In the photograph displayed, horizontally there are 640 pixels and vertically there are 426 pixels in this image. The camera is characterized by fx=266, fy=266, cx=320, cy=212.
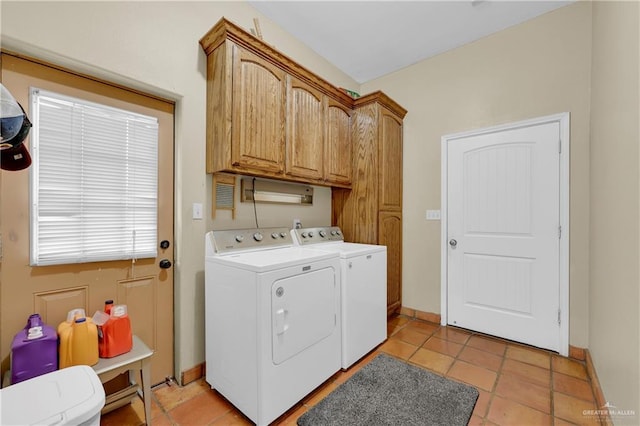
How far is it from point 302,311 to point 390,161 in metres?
1.94

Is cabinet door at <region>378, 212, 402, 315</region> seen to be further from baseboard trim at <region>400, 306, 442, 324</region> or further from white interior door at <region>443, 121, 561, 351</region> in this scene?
white interior door at <region>443, 121, 561, 351</region>

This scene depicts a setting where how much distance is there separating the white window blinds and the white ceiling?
160 centimetres

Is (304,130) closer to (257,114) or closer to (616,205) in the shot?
(257,114)

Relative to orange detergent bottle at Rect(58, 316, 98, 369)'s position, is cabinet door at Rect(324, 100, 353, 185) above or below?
above

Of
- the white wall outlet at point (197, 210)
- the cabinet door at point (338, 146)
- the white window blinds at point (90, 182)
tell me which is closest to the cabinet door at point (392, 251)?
the cabinet door at point (338, 146)

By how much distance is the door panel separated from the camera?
133 cm

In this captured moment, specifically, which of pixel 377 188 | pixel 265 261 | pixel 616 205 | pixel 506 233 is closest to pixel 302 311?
pixel 265 261

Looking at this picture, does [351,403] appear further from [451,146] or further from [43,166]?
[451,146]

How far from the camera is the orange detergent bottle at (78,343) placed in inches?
51.6

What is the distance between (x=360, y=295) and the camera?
2150 millimetres

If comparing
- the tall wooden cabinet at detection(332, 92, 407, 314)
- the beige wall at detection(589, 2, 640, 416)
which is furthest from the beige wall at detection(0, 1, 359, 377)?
the beige wall at detection(589, 2, 640, 416)

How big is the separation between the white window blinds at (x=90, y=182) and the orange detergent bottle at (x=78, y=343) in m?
0.35

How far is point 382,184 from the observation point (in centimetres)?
279

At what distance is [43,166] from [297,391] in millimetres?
1884
